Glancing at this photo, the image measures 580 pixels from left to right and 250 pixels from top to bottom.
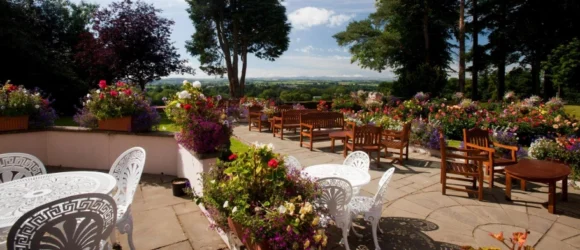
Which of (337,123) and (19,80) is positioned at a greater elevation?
(19,80)

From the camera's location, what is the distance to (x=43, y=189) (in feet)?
7.88

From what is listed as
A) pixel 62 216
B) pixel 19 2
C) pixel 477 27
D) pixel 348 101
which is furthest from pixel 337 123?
pixel 477 27

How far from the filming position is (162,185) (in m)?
4.38

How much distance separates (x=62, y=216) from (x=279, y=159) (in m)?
1.30

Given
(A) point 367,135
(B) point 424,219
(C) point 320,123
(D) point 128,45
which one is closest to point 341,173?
(B) point 424,219

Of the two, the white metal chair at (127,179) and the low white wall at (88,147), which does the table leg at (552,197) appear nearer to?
the white metal chair at (127,179)

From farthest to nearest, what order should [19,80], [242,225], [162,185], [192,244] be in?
[19,80], [162,185], [192,244], [242,225]

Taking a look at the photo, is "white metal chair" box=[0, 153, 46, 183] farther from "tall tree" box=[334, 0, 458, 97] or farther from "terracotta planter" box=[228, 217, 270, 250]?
→ "tall tree" box=[334, 0, 458, 97]

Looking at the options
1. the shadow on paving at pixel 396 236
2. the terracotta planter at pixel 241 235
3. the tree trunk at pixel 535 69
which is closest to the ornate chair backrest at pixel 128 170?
the terracotta planter at pixel 241 235

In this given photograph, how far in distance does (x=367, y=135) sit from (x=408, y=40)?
20.0m

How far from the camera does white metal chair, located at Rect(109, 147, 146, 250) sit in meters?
2.47

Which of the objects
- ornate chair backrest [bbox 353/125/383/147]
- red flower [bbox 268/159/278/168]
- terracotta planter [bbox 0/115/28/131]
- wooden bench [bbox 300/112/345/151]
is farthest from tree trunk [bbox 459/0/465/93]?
terracotta planter [bbox 0/115/28/131]

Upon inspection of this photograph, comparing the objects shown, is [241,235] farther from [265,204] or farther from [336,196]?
[336,196]

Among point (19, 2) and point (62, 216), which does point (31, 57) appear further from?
point (62, 216)
